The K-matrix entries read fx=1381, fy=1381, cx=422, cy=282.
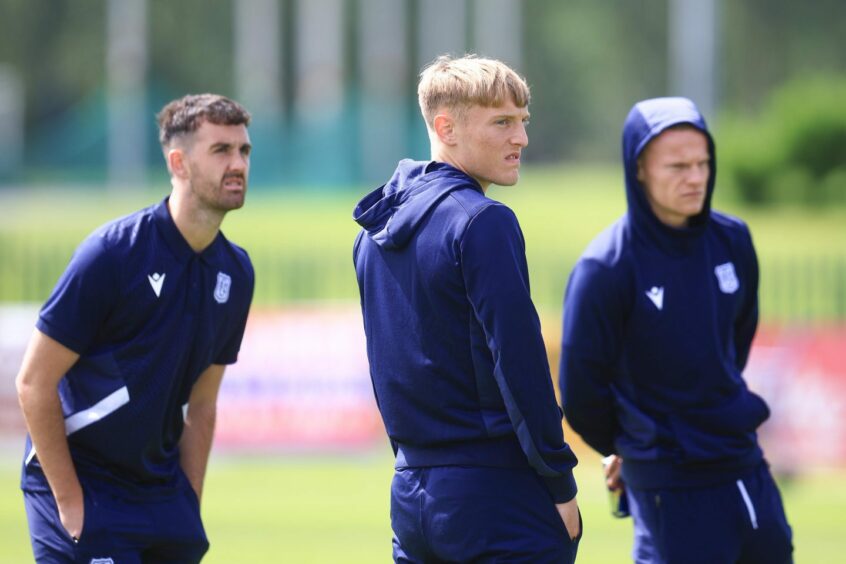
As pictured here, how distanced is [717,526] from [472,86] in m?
2.05

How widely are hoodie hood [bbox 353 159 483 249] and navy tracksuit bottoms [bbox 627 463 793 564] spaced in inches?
67.3

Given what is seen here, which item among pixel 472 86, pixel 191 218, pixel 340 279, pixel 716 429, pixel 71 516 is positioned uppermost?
pixel 472 86

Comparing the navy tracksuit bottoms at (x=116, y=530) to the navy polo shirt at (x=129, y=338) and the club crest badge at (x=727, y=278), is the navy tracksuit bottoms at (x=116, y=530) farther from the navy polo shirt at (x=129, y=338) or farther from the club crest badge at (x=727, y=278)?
the club crest badge at (x=727, y=278)

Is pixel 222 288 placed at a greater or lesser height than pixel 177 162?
lesser

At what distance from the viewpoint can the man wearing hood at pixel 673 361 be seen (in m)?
5.33

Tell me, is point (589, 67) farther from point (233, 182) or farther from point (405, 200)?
point (405, 200)

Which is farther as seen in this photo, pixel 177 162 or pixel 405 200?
pixel 177 162

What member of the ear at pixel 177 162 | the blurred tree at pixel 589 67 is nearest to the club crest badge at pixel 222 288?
the ear at pixel 177 162

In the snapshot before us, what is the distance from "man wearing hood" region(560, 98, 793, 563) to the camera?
17.5 feet

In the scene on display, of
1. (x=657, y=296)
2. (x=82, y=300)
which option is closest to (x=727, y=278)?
(x=657, y=296)

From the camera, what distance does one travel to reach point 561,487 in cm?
429

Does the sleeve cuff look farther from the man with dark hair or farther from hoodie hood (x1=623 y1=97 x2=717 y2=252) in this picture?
the man with dark hair

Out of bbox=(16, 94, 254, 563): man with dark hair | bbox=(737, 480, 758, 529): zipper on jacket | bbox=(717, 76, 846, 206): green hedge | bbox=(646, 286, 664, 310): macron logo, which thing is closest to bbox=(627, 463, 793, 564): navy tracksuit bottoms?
bbox=(737, 480, 758, 529): zipper on jacket

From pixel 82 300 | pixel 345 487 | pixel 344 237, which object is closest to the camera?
pixel 82 300
